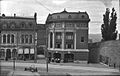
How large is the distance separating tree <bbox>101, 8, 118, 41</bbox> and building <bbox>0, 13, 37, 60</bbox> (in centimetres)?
2108

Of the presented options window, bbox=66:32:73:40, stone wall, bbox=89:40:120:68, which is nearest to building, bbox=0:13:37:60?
window, bbox=66:32:73:40

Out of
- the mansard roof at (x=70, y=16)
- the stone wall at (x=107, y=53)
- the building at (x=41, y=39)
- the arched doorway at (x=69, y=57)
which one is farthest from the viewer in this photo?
the building at (x=41, y=39)

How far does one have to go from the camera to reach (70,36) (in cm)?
6297

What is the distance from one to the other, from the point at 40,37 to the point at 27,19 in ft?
32.7

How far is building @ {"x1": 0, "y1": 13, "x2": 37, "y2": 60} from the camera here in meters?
64.2

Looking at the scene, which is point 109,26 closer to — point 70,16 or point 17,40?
point 70,16

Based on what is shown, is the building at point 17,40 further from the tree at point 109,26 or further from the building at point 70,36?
the tree at point 109,26

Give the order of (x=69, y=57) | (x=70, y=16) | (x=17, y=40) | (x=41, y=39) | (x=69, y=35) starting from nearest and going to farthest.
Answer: (x=69, y=57) < (x=70, y=16) < (x=69, y=35) < (x=17, y=40) < (x=41, y=39)

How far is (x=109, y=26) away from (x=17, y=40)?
27693mm

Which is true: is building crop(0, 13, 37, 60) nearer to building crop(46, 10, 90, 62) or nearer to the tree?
building crop(46, 10, 90, 62)

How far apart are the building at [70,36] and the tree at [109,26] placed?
22.5ft

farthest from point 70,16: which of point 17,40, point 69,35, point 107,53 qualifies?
point 17,40

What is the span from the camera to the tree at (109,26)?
64062 millimetres

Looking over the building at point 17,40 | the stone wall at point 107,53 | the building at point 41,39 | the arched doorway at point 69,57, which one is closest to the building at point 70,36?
the arched doorway at point 69,57
